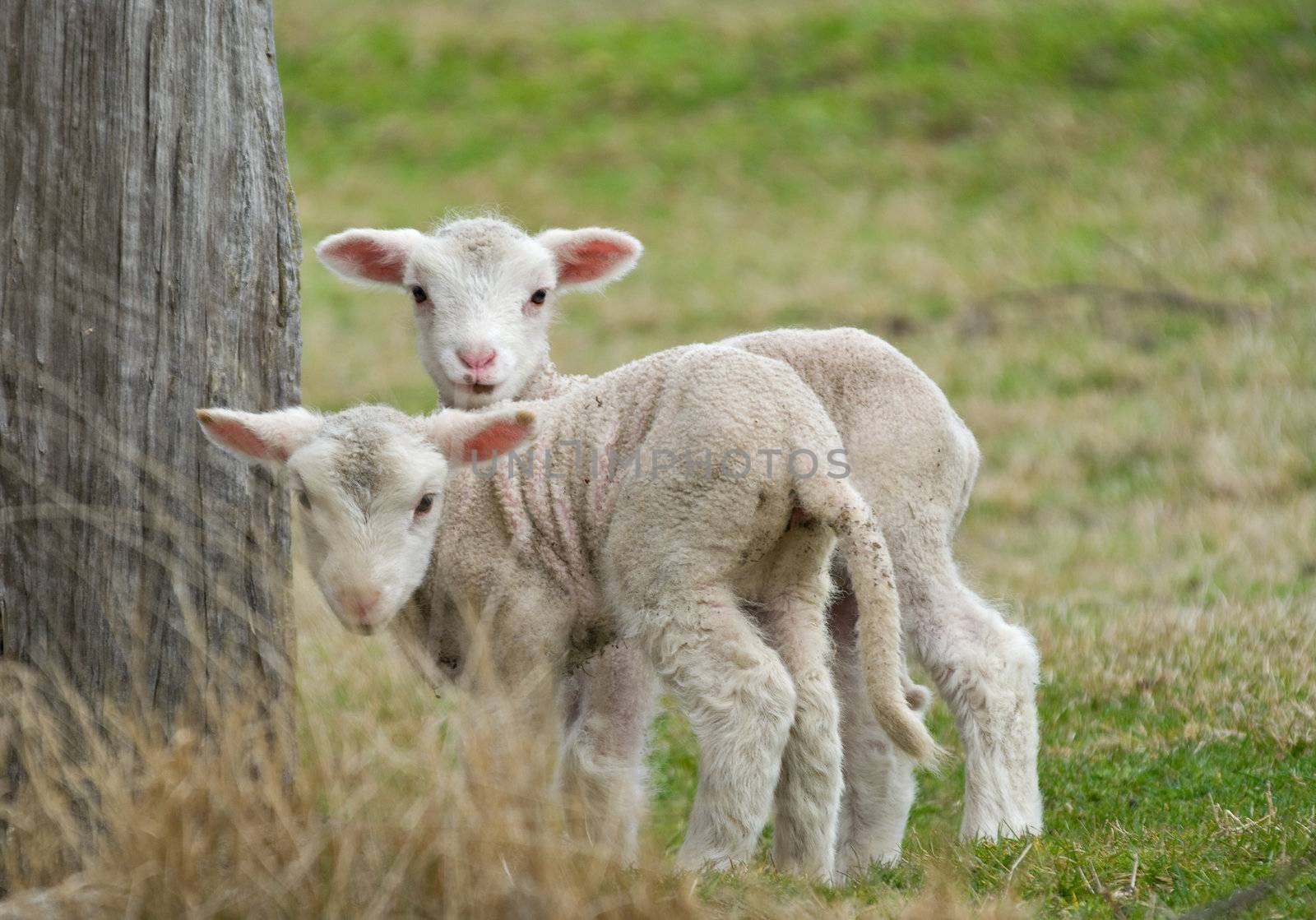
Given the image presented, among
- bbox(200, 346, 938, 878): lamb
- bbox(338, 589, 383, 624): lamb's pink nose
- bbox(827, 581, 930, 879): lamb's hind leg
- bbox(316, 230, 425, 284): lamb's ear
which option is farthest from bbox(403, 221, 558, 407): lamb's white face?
bbox(827, 581, 930, 879): lamb's hind leg

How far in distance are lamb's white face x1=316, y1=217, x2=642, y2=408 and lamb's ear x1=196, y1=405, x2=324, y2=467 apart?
109cm

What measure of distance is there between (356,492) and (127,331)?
724 mm

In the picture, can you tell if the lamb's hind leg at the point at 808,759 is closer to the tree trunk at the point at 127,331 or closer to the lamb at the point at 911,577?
the lamb at the point at 911,577

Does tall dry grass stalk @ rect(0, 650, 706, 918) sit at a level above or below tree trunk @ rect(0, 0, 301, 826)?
below

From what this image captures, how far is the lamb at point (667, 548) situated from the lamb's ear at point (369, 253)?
1.21 m

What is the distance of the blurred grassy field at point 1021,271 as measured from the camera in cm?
533

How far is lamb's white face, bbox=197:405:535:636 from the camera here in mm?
4078

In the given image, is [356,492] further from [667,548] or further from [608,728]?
[608,728]

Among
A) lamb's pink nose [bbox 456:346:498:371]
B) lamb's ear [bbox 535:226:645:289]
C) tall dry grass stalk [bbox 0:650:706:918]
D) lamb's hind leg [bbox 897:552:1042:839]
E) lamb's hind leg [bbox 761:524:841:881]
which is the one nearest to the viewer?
tall dry grass stalk [bbox 0:650:706:918]

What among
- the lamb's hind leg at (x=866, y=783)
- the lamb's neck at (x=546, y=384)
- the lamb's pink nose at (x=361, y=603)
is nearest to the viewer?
the lamb's pink nose at (x=361, y=603)

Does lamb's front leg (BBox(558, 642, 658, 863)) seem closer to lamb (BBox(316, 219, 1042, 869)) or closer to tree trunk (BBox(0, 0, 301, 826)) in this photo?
lamb (BBox(316, 219, 1042, 869))

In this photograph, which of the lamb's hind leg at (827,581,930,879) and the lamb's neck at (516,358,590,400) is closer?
the lamb's hind leg at (827,581,930,879)

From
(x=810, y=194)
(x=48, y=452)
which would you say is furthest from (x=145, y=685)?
(x=810, y=194)

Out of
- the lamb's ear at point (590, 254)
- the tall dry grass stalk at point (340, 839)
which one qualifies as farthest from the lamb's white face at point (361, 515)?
the lamb's ear at point (590, 254)
